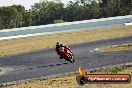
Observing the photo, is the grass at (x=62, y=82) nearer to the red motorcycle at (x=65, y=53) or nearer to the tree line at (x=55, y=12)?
A: the red motorcycle at (x=65, y=53)

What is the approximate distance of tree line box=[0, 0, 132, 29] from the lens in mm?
87625

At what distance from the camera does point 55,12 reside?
313 feet

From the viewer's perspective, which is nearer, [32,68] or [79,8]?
[32,68]

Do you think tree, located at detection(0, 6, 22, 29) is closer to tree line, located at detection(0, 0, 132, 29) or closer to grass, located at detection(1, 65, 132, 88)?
tree line, located at detection(0, 0, 132, 29)

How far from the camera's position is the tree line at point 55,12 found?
87.6 m

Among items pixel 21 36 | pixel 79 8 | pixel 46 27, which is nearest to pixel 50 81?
pixel 21 36

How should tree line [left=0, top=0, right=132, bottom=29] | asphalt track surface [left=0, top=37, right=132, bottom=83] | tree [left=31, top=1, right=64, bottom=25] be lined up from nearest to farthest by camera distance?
asphalt track surface [left=0, top=37, right=132, bottom=83] < tree line [left=0, top=0, right=132, bottom=29] < tree [left=31, top=1, right=64, bottom=25]

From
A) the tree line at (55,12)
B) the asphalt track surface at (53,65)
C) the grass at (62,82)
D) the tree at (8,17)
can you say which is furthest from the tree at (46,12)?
the grass at (62,82)

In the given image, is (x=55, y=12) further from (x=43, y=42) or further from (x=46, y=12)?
(x=43, y=42)

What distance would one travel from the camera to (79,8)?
9750 cm

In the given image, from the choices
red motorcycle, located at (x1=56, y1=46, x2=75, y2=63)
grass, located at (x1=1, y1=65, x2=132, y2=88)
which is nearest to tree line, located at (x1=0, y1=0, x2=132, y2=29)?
grass, located at (x1=1, y1=65, x2=132, y2=88)

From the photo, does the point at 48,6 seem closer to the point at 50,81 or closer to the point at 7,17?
the point at 7,17

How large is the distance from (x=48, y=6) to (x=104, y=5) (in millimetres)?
19864

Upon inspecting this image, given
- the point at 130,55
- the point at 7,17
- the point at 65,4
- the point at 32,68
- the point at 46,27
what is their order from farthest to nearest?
1. the point at 65,4
2. the point at 7,17
3. the point at 46,27
4. the point at 130,55
5. the point at 32,68
